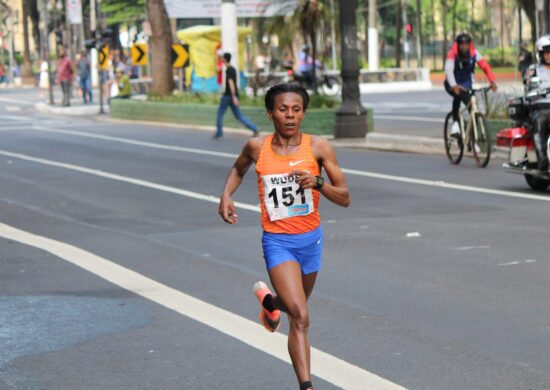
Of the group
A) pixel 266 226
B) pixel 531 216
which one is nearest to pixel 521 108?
pixel 531 216

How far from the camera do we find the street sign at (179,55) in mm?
40219

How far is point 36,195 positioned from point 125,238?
479 centimetres

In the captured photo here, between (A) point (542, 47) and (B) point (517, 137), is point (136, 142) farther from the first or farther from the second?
(A) point (542, 47)

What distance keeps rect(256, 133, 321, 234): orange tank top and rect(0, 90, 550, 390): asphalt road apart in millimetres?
859

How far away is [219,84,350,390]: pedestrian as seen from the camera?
6.47 metres

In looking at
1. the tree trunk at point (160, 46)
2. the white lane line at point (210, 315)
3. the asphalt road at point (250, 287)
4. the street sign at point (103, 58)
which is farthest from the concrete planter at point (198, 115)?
the white lane line at point (210, 315)

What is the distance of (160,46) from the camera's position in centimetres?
4084

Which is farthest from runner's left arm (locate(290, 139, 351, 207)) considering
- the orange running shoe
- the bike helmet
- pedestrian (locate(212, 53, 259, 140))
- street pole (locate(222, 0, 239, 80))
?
street pole (locate(222, 0, 239, 80))

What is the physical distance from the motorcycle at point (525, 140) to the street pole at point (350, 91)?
10055 mm

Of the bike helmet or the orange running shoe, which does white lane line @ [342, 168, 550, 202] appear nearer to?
the bike helmet

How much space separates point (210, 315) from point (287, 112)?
2.54 m

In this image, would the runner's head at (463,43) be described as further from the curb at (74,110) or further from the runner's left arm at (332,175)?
the curb at (74,110)

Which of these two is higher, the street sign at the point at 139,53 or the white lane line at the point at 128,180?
the street sign at the point at 139,53

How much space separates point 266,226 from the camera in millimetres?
6594
